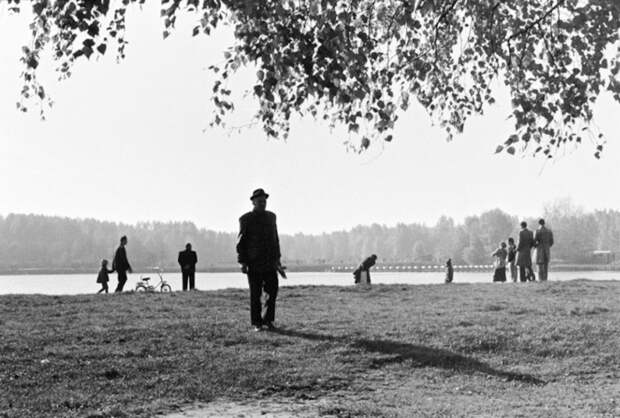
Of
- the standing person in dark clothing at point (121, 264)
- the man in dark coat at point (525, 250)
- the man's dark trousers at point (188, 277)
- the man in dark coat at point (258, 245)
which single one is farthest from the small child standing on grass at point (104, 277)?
the man in dark coat at point (258, 245)

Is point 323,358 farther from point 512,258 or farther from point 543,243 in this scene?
point 512,258

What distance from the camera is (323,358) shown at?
10008mm

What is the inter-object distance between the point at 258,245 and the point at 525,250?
15.4 meters

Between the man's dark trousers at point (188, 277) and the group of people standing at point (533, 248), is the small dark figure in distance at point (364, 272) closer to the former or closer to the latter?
the group of people standing at point (533, 248)

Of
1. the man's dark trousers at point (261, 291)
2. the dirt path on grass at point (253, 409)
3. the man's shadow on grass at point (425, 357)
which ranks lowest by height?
the dirt path on grass at point (253, 409)

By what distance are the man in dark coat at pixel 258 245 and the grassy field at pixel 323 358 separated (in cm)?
83

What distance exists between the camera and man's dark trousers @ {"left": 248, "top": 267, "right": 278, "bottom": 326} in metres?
11.7

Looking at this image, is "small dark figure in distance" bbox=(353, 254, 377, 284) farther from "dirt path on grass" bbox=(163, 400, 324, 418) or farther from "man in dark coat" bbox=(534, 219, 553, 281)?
"dirt path on grass" bbox=(163, 400, 324, 418)

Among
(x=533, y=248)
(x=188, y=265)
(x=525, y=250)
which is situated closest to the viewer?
(x=188, y=265)

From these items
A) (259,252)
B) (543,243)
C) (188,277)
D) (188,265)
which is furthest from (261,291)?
(543,243)

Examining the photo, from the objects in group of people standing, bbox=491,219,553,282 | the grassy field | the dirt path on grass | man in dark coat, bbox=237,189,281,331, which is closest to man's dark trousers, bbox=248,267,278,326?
man in dark coat, bbox=237,189,281,331

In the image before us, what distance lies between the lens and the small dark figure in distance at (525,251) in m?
24.5

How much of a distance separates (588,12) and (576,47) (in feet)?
2.76

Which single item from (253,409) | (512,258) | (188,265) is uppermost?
(512,258)
